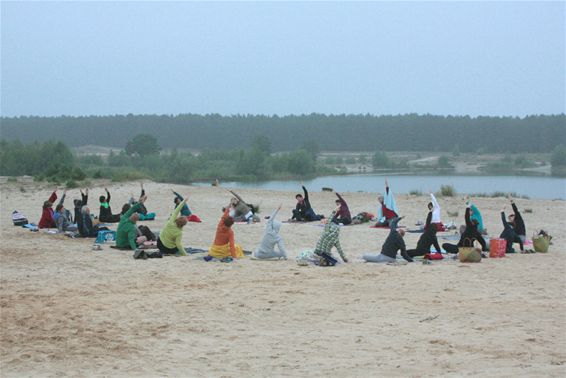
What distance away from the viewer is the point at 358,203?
91.3ft

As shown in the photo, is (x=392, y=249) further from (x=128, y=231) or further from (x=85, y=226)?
(x=85, y=226)

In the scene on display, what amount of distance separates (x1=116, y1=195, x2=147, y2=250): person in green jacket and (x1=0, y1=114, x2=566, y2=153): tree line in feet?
284

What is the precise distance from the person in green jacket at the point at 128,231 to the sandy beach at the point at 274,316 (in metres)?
0.55

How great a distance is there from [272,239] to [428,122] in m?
115

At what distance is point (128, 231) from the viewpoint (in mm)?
14891

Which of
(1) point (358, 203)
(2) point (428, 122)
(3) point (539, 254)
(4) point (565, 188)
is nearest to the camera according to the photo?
(3) point (539, 254)

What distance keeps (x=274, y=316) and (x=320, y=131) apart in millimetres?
114588

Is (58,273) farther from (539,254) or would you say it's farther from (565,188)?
(565,188)

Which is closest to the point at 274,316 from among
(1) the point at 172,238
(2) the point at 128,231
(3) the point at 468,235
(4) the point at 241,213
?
(1) the point at 172,238

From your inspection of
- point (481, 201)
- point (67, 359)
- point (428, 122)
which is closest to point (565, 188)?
point (481, 201)

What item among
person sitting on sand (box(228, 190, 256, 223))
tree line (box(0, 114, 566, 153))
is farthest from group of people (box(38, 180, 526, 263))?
tree line (box(0, 114, 566, 153))

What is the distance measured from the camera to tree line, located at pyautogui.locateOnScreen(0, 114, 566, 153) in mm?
106875

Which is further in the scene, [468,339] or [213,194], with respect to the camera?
[213,194]

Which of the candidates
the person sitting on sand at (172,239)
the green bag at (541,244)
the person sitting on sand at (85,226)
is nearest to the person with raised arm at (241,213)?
the person sitting on sand at (85,226)
